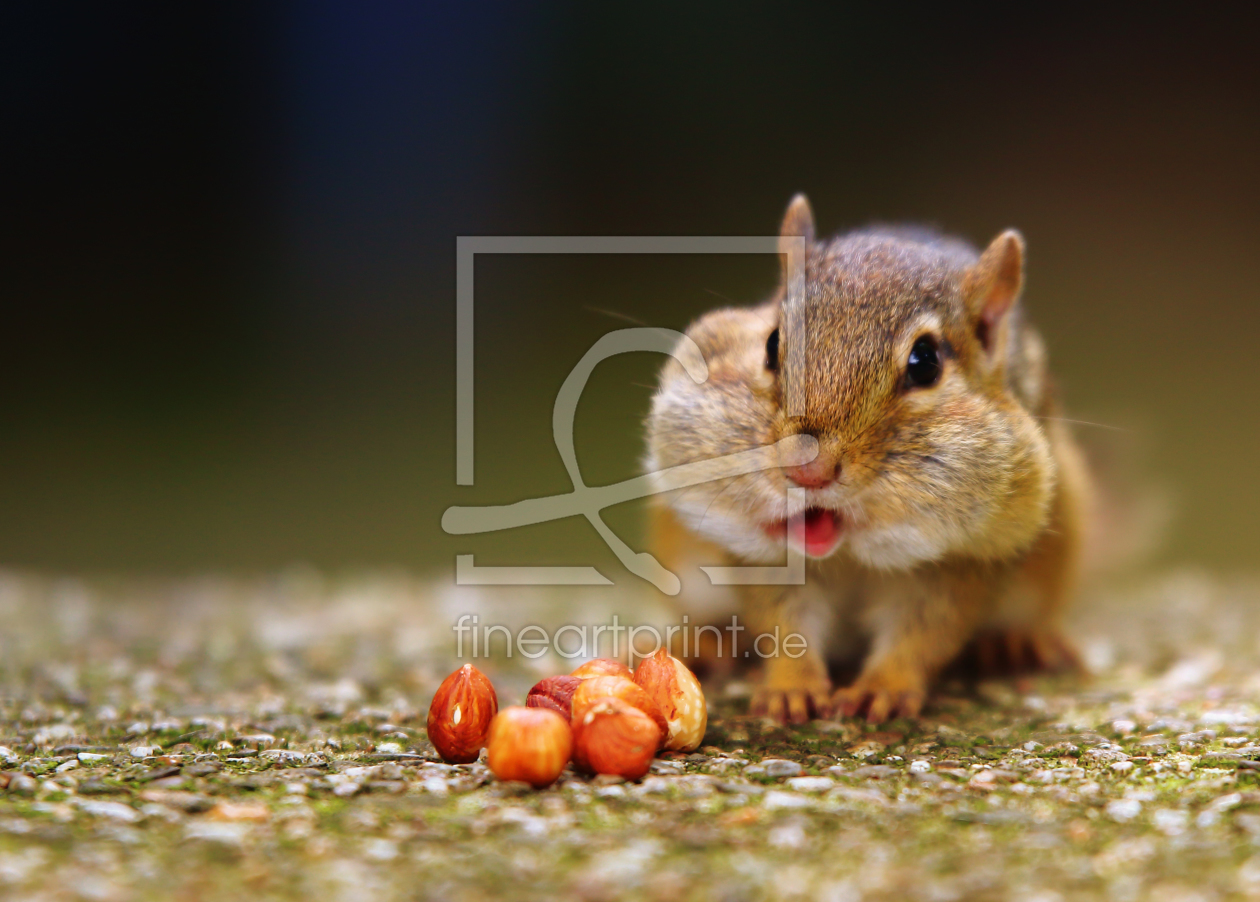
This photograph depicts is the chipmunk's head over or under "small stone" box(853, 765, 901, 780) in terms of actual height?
over

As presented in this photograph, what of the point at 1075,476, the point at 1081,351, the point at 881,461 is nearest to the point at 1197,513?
the point at 1081,351

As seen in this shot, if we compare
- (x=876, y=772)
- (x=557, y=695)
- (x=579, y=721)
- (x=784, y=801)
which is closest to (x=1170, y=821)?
(x=876, y=772)

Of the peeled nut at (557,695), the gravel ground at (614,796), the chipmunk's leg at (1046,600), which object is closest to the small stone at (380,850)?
the gravel ground at (614,796)

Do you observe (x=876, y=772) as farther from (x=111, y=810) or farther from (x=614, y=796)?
(x=111, y=810)

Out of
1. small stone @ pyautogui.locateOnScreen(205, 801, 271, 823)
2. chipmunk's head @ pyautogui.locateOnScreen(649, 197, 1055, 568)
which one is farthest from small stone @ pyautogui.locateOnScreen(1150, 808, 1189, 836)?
small stone @ pyautogui.locateOnScreen(205, 801, 271, 823)

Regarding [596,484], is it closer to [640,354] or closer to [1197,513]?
[640,354]

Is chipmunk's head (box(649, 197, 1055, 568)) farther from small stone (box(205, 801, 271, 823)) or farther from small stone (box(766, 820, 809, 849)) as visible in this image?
small stone (box(205, 801, 271, 823))
